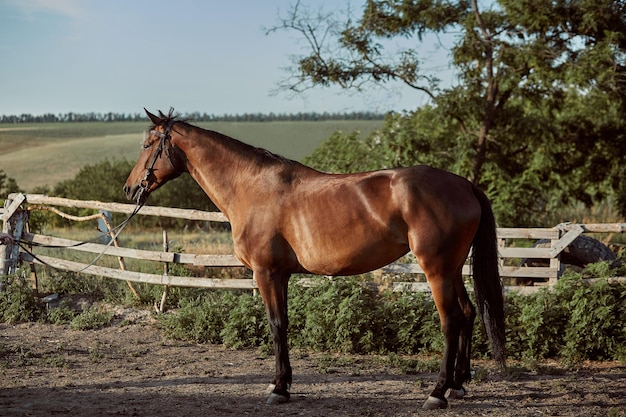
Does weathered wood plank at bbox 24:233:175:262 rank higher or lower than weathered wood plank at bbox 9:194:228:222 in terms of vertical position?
lower

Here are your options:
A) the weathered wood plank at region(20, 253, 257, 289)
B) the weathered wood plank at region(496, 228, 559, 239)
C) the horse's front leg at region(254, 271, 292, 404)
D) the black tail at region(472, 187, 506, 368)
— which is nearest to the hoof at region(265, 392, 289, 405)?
the horse's front leg at region(254, 271, 292, 404)

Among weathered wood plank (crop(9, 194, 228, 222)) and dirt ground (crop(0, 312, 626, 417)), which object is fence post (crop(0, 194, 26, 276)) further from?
dirt ground (crop(0, 312, 626, 417))

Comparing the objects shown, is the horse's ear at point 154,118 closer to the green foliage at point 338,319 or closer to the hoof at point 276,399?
the hoof at point 276,399

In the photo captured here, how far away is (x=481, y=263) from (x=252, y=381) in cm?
213

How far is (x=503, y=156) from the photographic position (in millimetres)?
13945

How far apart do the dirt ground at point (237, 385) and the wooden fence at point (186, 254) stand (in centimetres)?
96

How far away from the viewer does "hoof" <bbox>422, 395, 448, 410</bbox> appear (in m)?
4.92

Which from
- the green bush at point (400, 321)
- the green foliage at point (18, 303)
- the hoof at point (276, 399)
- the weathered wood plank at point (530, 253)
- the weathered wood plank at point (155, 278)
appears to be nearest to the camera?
the hoof at point (276, 399)

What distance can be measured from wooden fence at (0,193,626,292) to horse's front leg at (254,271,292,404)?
229 cm

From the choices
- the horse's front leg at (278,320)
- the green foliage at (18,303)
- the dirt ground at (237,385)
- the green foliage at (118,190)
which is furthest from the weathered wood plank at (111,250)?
the green foliage at (118,190)

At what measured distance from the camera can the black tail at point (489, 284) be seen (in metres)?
5.14

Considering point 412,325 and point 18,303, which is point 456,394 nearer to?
point 412,325

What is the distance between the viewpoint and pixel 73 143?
4538cm

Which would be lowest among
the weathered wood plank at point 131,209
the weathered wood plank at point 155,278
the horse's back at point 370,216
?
the weathered wood plank at point 155,278
